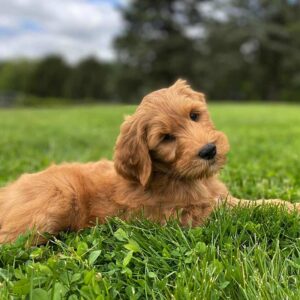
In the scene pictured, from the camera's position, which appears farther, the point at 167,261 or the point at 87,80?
the point at 87,80

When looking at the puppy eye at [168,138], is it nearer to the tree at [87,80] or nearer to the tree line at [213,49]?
the tree line at [213,49]

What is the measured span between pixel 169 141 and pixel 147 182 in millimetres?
381

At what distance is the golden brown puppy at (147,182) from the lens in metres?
3.66

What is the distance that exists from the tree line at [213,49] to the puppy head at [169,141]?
43.2m

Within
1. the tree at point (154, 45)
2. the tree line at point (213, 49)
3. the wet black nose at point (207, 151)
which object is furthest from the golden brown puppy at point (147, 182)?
the tree at point (154, 45)

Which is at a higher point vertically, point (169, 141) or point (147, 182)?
point (169, 141)

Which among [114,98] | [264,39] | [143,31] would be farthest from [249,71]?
[114,98]

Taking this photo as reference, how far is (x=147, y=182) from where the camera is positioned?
3.81m

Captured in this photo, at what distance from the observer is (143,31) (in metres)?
52.8

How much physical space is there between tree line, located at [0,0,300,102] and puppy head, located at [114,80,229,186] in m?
43.2

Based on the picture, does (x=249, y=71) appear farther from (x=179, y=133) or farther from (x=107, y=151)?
(x=179, y=133)

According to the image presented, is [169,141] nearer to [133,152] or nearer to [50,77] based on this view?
[133,152]

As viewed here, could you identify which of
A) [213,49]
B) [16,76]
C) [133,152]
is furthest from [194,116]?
[16,76]

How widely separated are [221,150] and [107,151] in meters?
5.17
